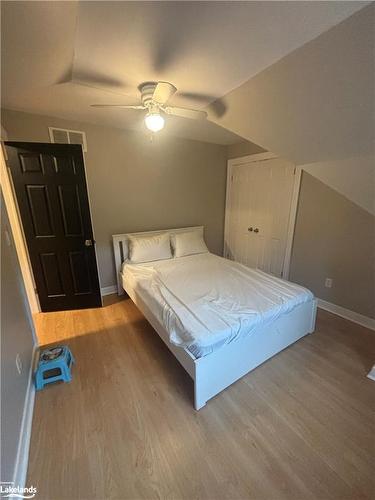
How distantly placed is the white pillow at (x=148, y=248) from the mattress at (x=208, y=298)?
131 mm

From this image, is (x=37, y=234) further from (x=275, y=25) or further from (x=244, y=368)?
(x=275, y=25)

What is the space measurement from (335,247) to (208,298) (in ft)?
5.82

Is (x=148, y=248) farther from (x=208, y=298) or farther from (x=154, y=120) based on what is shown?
(x=154, y=120)

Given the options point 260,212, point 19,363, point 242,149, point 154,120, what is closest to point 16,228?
point 19,363

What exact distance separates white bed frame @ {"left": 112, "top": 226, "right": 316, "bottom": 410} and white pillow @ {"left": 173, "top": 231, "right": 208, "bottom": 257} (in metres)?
1.11

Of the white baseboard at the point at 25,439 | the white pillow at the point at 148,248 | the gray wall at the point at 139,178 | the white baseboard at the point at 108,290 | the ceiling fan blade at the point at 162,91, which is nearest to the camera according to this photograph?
the white baseboard at the point at 25,439

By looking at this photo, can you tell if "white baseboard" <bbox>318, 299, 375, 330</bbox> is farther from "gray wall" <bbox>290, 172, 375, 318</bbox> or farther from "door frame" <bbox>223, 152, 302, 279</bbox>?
"door frame" <bbox>223, 152, 302, 279</bbox>

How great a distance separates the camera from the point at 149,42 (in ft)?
3.90

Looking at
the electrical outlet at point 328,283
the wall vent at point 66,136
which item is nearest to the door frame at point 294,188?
the electrical outlet at point 328,283

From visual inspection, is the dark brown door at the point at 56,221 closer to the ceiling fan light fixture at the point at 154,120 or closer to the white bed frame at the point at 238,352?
the white bed frame at the point at 238,352

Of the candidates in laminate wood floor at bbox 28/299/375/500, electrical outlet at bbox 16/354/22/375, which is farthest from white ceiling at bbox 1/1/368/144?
laminate wood floor at bbox 28/299/375/500

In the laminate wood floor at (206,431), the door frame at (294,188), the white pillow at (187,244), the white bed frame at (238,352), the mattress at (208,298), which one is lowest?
the laminate wood floor at (206,431)

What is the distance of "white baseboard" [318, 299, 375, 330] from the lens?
7.70ft

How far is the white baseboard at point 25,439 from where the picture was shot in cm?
109
